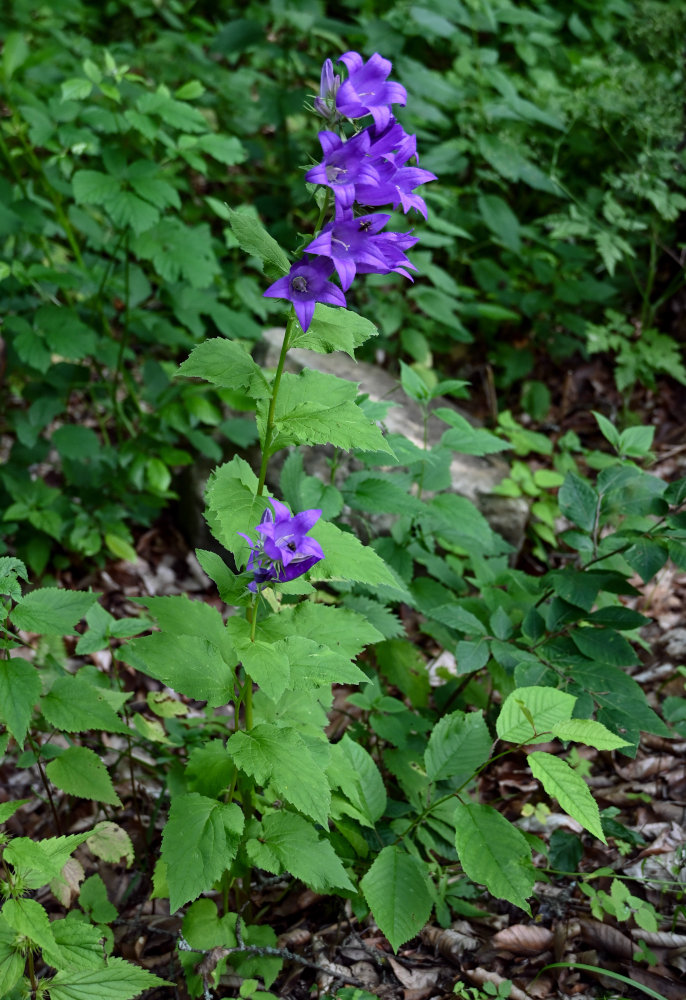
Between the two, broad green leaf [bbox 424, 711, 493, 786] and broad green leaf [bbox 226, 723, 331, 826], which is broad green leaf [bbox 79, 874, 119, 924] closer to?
broad green leaf [bbox 226, 723, 331, 826]

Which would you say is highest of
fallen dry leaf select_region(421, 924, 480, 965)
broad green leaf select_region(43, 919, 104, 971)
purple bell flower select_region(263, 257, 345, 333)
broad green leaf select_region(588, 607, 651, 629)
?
purple bell flower select_region(263, 257, 345, 333)

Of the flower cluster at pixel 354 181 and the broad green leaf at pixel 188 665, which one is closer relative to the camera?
the flower cluster at pixel 354 181

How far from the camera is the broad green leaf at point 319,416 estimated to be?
1.50 meters

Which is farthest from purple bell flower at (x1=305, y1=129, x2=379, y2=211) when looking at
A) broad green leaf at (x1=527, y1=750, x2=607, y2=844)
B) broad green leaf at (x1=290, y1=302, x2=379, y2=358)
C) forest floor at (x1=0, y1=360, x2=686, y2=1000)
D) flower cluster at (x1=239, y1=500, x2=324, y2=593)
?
broad green leaf at (x1=527, y1=750, x2=607, y2=844)

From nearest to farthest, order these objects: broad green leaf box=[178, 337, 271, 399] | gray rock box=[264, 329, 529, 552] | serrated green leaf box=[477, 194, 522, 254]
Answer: broad green leaf box=[178, 337, 271, 399] < gray rock box=[264, 329, 529, 552] < serrated green leaf box=[477, 194, 522, 254]

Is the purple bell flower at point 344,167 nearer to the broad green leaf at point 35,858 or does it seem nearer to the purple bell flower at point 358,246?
the purple bell flower at point 358,246

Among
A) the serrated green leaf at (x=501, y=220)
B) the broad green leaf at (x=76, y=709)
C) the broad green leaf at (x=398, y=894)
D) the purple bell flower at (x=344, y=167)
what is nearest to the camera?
the purple bell flower at (x=344, y=167)

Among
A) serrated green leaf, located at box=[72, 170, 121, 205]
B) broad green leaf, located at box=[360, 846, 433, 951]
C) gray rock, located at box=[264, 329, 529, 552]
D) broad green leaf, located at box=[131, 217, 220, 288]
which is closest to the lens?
broad green leaf, located at box=[360, 846, 433, 951]

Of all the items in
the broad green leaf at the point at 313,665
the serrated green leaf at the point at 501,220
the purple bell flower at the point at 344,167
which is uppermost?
the purple bell flower at the point at 344,167

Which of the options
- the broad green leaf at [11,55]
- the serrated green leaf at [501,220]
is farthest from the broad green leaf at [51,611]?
the serrated green leaf at [501,220]

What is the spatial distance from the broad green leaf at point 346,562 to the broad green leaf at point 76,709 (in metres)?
0.72

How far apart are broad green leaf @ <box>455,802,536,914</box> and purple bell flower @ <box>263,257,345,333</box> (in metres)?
1.19

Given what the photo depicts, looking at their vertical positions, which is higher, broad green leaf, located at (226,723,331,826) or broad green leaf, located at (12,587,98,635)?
broad green leaf, located at (226,723,331,826)

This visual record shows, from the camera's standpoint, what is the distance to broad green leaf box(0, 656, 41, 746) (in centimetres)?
165
